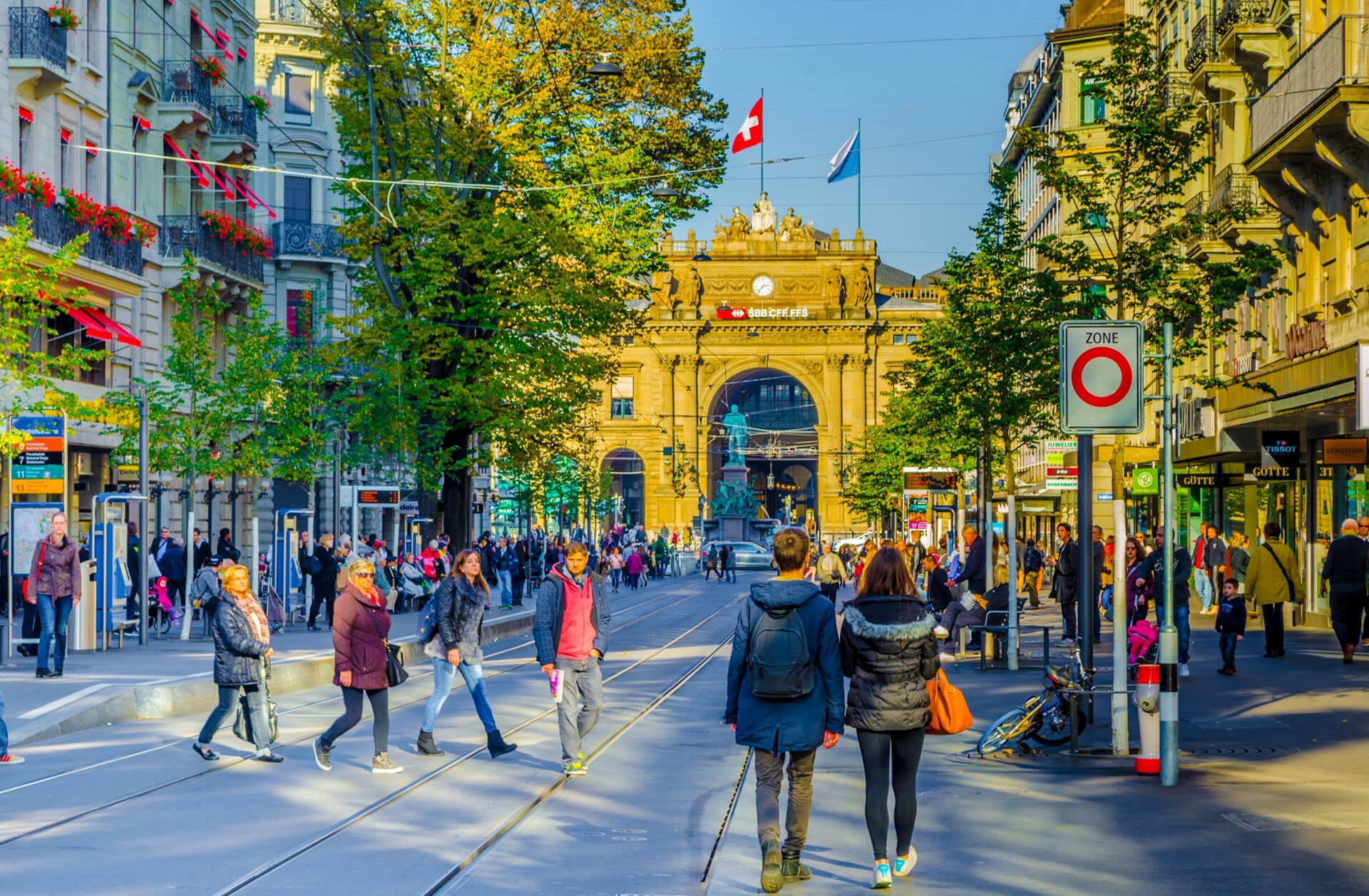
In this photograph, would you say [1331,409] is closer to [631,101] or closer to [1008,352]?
[1008,352]

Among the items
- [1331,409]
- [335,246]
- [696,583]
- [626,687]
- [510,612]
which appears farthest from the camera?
[696,583]

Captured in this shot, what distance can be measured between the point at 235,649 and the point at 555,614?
247 cm

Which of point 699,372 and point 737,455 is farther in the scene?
point 699,372

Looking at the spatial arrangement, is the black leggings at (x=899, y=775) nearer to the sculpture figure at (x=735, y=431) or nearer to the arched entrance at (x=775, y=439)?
the sculpture figure at (x=735, y=431)

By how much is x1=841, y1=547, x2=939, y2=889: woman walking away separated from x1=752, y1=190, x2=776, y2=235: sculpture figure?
106m

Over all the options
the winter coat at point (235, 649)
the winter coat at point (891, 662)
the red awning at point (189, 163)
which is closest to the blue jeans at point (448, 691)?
the winter coat at point (235, 649)

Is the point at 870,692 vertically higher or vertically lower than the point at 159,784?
higher

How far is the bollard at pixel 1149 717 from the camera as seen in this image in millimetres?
12344

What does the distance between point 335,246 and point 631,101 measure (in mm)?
14681

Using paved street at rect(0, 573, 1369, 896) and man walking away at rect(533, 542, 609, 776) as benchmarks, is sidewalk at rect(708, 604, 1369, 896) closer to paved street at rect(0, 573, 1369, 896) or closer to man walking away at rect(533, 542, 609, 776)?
paved street at rect(0, 573, 1369, 896)

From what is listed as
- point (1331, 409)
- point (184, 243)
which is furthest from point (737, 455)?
point (1331, 409)

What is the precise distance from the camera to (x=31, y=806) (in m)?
11.3

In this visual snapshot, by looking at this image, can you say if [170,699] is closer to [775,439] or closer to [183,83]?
[183,83]

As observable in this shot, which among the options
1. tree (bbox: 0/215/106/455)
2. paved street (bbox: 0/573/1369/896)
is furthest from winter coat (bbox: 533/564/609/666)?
tree (bbox: 0/215/106/455)
